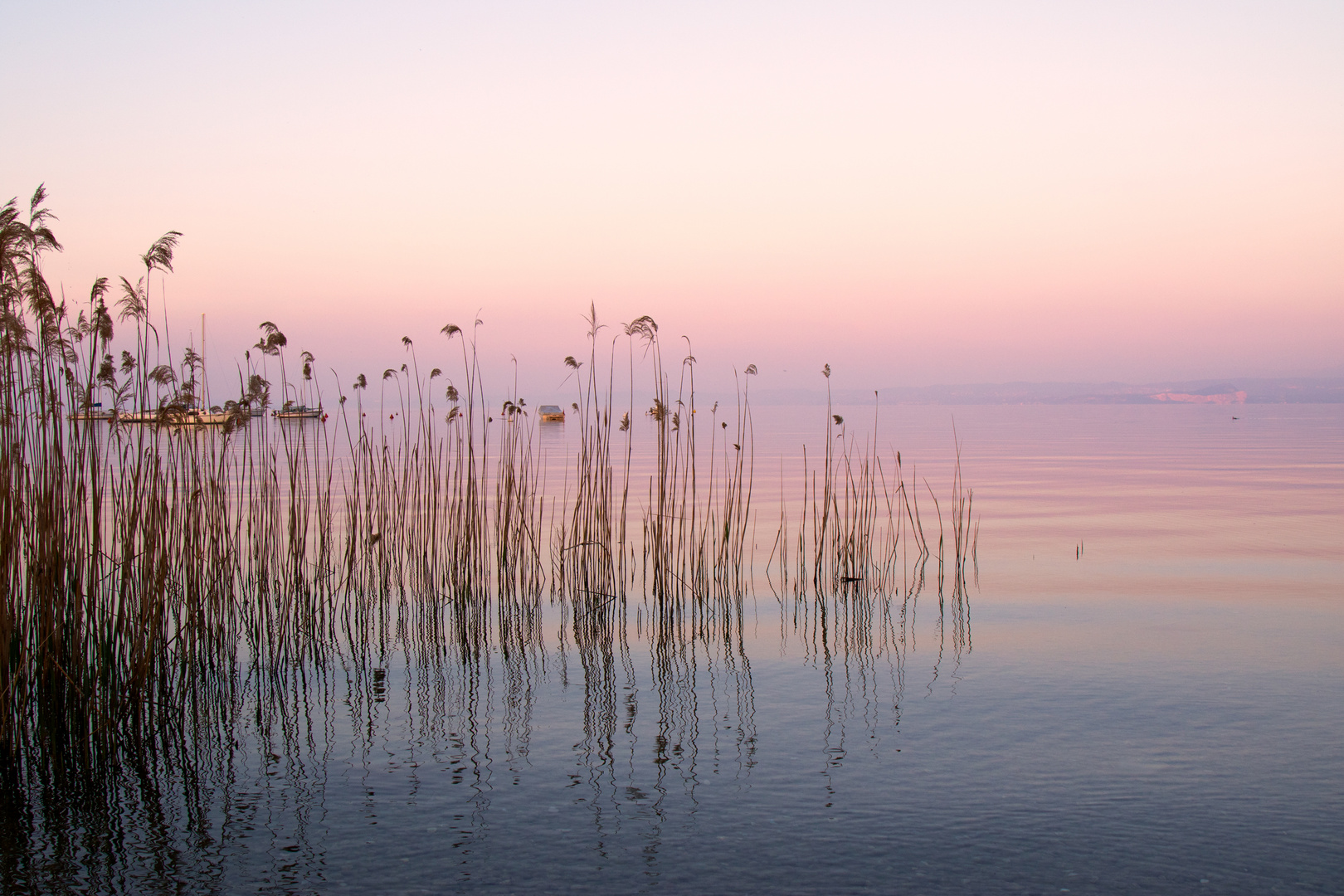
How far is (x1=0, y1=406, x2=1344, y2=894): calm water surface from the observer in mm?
3193

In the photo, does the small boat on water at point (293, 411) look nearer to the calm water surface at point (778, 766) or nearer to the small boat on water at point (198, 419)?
the small boat on water at point (198, 419)

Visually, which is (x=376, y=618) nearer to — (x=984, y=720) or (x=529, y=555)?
(x=529, y=555)

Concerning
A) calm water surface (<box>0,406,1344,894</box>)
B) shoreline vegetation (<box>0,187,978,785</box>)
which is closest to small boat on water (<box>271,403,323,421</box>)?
shoreline vegetation (<box>0,187,978,785</box>)

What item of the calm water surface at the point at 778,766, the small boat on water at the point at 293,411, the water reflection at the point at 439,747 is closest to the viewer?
the calm water surface at the point at 778,766

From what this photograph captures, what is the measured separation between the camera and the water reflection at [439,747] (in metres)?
3.34

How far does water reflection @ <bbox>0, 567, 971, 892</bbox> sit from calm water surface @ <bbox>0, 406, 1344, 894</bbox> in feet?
0.06

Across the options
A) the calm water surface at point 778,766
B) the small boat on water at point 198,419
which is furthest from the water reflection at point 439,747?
the small boat on water at point 198,419

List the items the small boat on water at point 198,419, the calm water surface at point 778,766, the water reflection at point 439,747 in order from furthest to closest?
the small boat on water at point 198,419 → the water reflection at point 439,747 → the calm water surface at point 778,766

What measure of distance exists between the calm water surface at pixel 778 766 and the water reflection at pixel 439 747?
0.06ft

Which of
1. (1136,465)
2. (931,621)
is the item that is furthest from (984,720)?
(1136,465)

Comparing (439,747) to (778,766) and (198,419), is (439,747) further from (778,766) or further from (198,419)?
(198,419)

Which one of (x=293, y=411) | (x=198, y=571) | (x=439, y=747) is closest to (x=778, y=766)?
(x=439, y=747)

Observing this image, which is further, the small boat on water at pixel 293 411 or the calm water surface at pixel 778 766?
the small boat on water at pixel 293 411

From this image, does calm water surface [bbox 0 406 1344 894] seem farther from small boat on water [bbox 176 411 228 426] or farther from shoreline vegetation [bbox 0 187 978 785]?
small boat on water [bbox 176 411 228 426]
